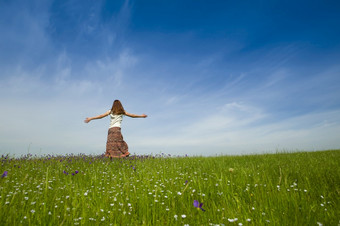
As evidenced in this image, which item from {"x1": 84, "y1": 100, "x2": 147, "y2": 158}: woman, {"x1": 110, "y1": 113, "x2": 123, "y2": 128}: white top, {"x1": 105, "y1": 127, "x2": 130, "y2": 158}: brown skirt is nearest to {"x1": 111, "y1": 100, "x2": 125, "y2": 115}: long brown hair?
{"x1": 84, "y1": 100, "x2": 147, "y2": 158}: woman

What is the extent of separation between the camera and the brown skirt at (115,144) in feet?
35.6

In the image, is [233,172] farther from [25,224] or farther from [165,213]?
[25,224]

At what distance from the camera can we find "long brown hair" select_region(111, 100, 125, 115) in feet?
36.0

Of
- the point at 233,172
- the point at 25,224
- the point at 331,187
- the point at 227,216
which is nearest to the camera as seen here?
the point at 25,224

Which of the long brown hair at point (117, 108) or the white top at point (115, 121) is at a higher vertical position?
the long brown hair at point (117, 108)

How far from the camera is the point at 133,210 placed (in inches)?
133

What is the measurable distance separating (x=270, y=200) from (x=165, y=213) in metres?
1.75

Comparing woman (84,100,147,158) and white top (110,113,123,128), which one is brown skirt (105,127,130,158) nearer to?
woman (84,100,147,158)

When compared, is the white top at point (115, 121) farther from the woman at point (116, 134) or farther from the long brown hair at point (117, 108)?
the long brown hair at point (117, 108)

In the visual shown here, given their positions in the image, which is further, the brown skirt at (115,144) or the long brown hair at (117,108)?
the long brown hair at (117,108)

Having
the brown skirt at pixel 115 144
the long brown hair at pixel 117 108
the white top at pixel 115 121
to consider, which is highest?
the long brown hair at pixel 117 108

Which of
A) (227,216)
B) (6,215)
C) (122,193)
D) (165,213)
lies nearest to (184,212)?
(165,213)

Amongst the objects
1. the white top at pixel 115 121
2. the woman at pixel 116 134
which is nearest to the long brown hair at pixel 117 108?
the woman at pixel 116 134

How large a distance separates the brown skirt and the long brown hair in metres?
0.83
